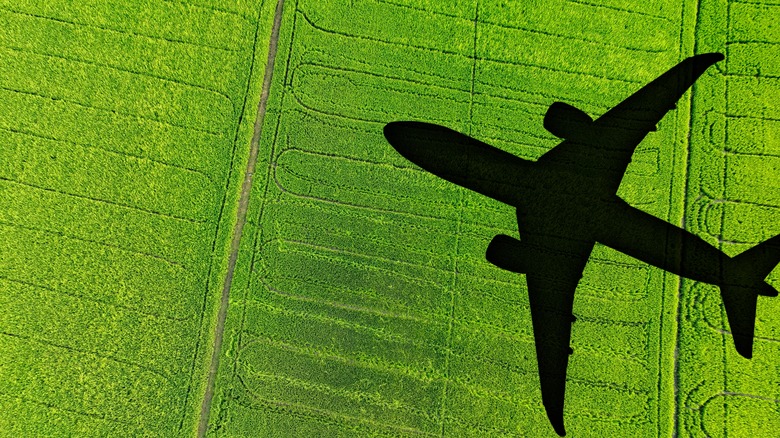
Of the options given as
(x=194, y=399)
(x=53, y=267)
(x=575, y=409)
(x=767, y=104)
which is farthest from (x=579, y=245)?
(x=53, y=267)

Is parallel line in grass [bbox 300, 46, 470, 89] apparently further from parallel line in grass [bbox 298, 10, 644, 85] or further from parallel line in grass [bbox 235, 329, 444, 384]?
parallel line in grass [bbox 235, 329, 444, 384]

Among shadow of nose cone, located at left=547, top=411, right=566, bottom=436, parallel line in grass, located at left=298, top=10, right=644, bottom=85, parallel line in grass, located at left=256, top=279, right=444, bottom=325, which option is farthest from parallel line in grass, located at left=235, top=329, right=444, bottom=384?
parallel line in grass, located at left=298, top=10, right=644, bottom=85

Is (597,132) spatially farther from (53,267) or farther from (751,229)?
(53,267)

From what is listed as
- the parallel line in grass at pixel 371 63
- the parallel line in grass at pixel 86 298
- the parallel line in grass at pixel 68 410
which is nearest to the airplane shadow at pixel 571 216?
the parallel line in grass at pixel 371 63

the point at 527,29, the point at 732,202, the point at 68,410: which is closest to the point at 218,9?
the point at 527,29

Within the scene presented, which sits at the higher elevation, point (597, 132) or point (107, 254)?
point (597, 132)

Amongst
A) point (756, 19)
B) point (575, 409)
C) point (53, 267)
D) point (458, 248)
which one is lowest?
point (575, 409)
